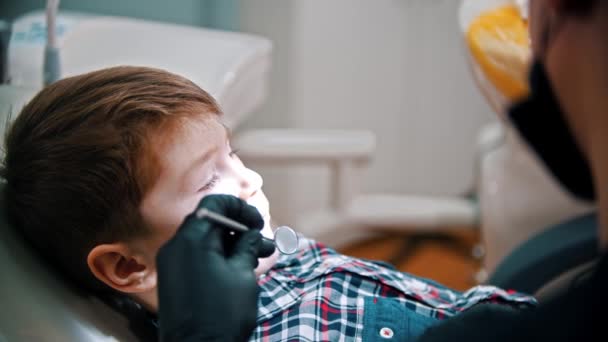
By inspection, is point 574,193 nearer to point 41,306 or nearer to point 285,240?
point 285,240

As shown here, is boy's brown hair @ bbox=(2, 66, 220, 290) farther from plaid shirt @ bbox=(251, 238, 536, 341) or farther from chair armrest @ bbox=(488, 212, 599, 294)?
chair armrest @ bbox=(488, 212, 599, 294)

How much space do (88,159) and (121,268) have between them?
109 millimetres

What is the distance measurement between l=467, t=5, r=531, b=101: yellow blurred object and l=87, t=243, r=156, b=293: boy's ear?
0.41 m

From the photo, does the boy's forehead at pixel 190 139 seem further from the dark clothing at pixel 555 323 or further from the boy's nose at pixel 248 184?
the dark clothing at pixel 555 323

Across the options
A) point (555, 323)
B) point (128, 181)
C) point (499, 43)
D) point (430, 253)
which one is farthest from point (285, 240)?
point (430, 253)

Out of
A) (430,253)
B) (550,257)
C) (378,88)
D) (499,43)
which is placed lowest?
(430,253)

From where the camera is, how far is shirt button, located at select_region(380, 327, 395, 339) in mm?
610

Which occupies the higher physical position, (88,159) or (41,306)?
(88,159)

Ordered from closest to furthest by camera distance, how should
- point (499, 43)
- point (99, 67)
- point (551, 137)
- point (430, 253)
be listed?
1. point (551, 137)
2. point (99, 67)
3. point (499, 43)
4. point (430, 253)

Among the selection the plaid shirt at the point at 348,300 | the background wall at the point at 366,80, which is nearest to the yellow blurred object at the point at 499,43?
the plaid shirt at the point at 348,300

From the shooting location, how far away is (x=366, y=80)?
6.29 feet

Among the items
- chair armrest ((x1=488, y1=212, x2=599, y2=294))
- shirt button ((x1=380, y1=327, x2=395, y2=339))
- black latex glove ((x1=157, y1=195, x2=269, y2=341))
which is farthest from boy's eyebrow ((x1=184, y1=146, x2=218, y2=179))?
chair armrest ((x1=488, y1=212, x2=599, y2=294))

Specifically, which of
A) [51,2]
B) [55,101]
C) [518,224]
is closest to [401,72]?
[518,224]

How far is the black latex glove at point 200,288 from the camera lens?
18.6 inches
